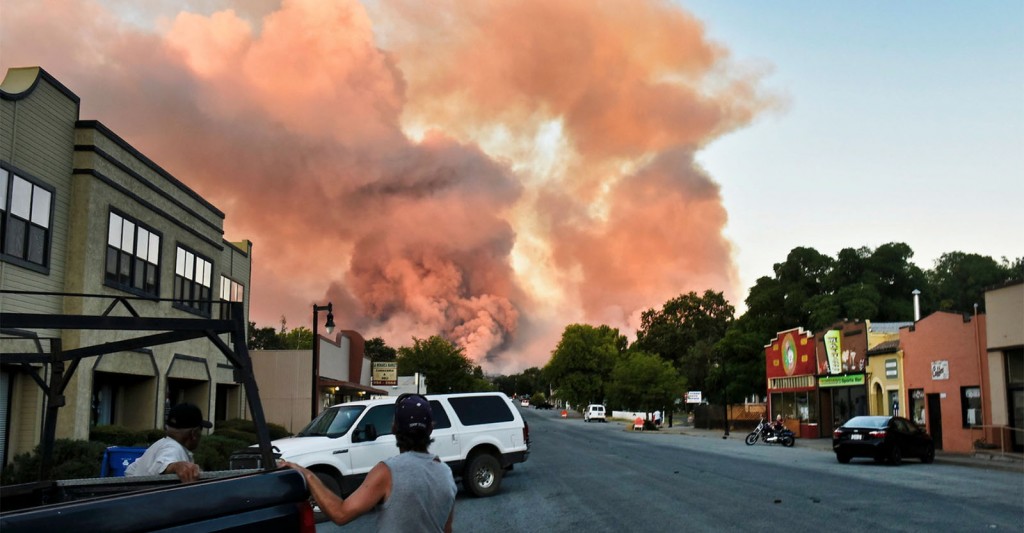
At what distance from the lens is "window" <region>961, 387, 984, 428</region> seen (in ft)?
111

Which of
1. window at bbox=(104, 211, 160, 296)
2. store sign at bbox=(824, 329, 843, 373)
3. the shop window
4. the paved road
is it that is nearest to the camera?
the paved road

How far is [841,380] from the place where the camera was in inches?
1847

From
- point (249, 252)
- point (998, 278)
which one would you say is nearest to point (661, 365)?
point (998, 278)

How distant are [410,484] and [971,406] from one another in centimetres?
3580

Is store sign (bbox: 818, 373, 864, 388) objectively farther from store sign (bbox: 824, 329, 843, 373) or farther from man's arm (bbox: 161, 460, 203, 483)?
man's arm (bbox: 161, 460, 203, 483)

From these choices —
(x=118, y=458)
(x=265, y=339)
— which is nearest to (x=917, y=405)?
(x=118, y=458)

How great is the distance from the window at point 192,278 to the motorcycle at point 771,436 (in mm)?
26561

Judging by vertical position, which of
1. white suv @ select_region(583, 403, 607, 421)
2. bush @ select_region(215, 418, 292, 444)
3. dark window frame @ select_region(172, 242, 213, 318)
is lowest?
white suv @ select_region(583, 403, 607, 421)

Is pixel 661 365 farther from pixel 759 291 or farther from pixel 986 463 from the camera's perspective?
pixel 986 463

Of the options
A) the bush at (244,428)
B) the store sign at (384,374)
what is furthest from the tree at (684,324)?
the bush at (244,428)

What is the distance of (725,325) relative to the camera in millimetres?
112938

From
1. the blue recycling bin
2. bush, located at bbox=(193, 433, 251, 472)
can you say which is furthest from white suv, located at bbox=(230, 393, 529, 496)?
bush, located at bbox=(193, 433, 251, 472)

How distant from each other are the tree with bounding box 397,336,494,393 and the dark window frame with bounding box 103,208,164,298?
6140cm

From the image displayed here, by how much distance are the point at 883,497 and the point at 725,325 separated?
3886 inches
